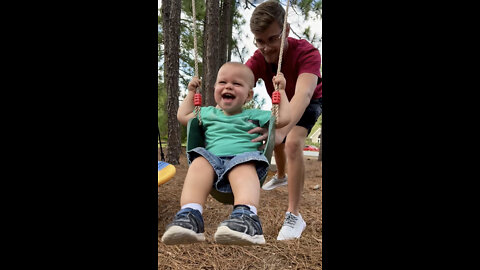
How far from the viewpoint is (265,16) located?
1.54 meters

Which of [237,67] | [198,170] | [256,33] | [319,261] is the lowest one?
[319,261]

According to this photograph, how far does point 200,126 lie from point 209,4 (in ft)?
6.48

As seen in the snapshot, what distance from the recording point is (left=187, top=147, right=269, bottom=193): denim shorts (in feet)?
4.17

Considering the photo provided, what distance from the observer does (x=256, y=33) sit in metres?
1.60

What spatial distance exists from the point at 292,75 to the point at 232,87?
0.56 meters

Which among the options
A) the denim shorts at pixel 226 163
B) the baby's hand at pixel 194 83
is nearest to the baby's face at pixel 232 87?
the baby's hand at pixel 194 83

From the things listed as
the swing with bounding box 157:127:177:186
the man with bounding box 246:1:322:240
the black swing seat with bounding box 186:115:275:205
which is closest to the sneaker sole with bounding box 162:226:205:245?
the black swing seat with bounding box 186:115:275:205

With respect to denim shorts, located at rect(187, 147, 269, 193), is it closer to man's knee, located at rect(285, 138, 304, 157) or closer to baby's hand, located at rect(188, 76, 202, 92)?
baby's hand, located at rect(188, 76, 202, 92)

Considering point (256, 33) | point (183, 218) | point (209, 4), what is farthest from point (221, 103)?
point (209, 4)

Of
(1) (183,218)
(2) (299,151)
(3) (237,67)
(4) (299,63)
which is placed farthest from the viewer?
(2) (299,151)

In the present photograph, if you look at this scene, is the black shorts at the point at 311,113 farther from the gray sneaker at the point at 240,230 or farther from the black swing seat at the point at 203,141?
the gray sneaker at the point at 240,230

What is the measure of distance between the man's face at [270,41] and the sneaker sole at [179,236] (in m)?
1.05
